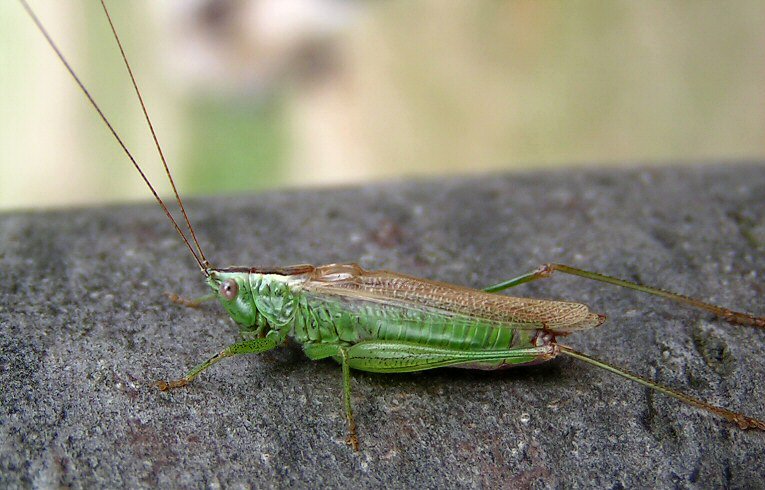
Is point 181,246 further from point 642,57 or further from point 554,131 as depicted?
point 642,57

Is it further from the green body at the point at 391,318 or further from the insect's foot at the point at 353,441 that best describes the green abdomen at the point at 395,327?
the insect's foot at the point at 353,441

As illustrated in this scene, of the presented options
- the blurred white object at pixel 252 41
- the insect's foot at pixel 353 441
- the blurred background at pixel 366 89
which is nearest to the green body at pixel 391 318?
the insect's foot at pixel 353 441

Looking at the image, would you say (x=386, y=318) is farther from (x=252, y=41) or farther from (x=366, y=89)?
(x=252, y=41)

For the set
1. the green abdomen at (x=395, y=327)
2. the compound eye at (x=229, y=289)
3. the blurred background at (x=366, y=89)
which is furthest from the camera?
the blurred background at (x=366, y=89)

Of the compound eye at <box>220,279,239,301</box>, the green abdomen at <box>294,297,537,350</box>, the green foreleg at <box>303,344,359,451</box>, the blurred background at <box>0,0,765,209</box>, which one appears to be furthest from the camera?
the blurred background at <box>0,0,765,209</box>

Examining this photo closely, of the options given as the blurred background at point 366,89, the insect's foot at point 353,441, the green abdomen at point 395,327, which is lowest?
the insect's foot at point 353,441

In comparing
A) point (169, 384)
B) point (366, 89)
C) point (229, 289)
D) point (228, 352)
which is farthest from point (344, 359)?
point (366, 89)

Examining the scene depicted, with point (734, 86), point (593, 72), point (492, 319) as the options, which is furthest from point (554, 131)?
point (492, 319)

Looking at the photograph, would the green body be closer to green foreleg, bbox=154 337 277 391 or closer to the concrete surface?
green foreleg, bbox=154 337 277 391

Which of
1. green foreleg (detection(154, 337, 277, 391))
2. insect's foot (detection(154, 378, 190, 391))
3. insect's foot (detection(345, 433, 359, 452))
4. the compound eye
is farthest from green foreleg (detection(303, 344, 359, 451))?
insect's foot (detection(154, 378, 190, 391))
